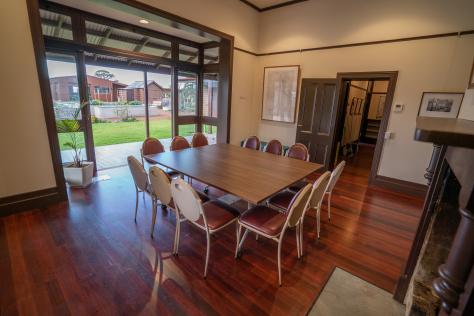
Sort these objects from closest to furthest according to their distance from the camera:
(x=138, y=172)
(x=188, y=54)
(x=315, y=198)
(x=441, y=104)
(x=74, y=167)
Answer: (x=315, y=198) < (x=138, y=172) < (x=441, y=104) < (x=74, y=167) < (x=188, y=54)

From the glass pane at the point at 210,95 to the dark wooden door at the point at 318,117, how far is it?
216 centimetres

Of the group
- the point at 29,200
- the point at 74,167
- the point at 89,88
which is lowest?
the point at 29,200

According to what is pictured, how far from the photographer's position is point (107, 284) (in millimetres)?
1785

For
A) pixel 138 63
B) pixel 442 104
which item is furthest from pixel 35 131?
pixel 442 104

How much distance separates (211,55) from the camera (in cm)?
546

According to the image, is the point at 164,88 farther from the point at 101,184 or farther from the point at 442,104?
the point at 442,104

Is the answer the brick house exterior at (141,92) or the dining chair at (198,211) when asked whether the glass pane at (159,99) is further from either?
the dining chair at (198,211)

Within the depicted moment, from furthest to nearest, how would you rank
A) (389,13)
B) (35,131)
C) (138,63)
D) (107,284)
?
(138,63) < (389,13) < (35,131) < (107,284)

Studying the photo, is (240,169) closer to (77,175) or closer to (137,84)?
(77,175)

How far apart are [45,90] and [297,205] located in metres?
3.24

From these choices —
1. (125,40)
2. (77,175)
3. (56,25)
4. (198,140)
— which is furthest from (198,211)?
(125,40)

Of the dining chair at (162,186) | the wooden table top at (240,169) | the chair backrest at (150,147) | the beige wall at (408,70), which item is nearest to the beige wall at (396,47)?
the beige wall at (408,70)

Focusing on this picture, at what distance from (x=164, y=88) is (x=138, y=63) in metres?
0.83

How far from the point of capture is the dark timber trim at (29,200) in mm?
2633
